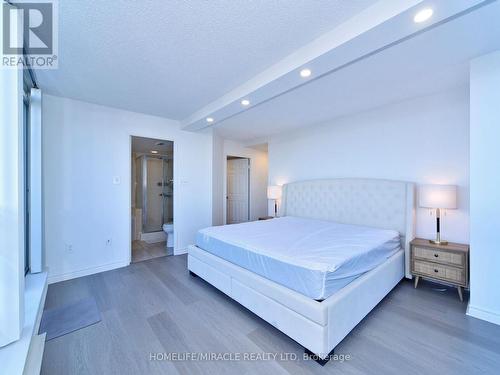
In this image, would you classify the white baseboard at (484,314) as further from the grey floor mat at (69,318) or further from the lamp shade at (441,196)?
the grey floor mat at (69,318)

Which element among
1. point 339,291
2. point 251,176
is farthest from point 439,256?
point 251,176

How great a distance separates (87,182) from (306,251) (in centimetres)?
315

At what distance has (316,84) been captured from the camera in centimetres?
248

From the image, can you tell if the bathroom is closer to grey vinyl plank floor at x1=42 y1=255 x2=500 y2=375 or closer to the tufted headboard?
grey vinyl plank floor at x1=42 y1=255 x2=500 y2=375

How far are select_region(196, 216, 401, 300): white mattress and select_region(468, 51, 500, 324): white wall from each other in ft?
2.46

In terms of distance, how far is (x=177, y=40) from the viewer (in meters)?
1.76

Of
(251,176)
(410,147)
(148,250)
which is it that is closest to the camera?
(410,147)

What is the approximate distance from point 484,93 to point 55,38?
3.77m

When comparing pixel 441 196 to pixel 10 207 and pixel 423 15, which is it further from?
pixel 10 207

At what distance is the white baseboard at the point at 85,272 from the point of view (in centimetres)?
281

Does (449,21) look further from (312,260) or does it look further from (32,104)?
(32,104)

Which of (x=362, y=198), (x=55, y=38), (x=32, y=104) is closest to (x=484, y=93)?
(x=362, y=198)

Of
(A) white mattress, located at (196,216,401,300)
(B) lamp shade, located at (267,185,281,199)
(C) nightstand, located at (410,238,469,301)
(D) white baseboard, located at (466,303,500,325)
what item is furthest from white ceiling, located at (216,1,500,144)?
(D) white baseboard, located at (466,303,500,325)

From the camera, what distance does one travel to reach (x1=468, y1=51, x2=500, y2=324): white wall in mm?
1905
